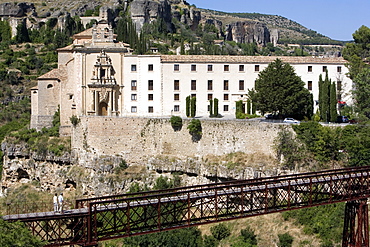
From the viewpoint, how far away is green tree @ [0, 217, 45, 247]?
885 inches

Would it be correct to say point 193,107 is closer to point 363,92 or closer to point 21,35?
point 363,92

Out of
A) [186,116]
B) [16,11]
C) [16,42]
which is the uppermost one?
[16,11]

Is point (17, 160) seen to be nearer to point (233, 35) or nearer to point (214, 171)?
point (214, 171)

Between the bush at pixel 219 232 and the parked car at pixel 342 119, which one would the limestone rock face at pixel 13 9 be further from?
the bush at pixel 219 232

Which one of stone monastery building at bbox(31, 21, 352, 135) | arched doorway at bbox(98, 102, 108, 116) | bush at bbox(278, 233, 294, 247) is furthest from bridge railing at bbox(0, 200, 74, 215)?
bush at bbox(278, 233, 294, 247)

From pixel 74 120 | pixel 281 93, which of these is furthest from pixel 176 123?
pixel 74 120

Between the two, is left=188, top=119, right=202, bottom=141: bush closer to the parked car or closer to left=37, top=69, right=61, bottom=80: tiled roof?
the parked car

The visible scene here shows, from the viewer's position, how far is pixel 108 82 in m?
56.7

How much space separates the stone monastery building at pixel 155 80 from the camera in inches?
2248

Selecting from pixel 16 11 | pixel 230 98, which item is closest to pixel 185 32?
pixel 16 11

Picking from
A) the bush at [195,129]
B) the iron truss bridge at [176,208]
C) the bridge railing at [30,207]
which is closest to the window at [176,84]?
the bush at [195,129]

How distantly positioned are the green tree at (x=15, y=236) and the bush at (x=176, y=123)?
28749mm

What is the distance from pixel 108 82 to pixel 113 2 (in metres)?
84.6

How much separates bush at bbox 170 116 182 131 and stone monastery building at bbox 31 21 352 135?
571 cm
